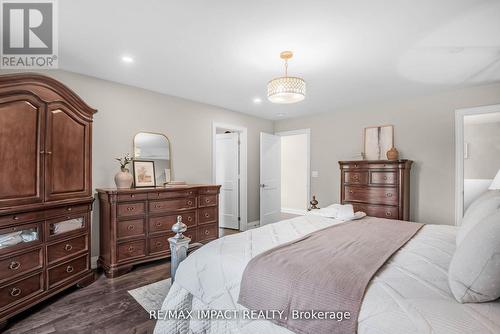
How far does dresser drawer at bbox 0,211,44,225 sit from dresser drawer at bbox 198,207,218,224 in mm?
1880

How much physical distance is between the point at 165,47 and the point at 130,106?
140 cm

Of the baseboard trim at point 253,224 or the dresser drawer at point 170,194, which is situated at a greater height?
the dresser drawer at point 170,194

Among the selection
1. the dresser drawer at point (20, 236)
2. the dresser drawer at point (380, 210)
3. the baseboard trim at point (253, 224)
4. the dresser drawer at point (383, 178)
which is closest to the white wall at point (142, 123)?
the baseboard trim at point (253, 224)

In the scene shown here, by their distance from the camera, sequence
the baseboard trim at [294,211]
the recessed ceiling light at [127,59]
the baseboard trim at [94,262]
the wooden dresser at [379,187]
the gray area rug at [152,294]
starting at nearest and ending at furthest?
1. the gray area rug at [152,294]
2. the recessed ceiling light at [127,59]
3. the baseboard trim at [94,262]
4. the wooden dresser at [379,187]
5. the baseboard trim at [294,211]

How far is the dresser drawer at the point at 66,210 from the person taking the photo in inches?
90.5

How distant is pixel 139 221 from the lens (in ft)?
10.1

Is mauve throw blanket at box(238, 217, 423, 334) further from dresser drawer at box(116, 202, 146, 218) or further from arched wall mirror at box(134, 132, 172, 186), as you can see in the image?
arched wall mirror at box(134, 132, 172, 186)

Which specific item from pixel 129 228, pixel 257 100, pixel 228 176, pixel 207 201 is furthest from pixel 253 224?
pixel 129 228

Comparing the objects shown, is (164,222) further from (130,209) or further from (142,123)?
(142,123)

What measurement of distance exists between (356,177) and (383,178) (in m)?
0.39

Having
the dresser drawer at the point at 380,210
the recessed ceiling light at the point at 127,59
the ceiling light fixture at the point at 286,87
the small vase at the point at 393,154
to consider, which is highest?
the recessed ceiling light at the point at 127,59

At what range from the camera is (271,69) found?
293 centimetres

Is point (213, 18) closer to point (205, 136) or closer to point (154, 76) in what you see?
point (154, 76)

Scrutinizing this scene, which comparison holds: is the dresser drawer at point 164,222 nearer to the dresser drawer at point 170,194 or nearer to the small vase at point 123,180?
the dresser drawer at point 170,194
